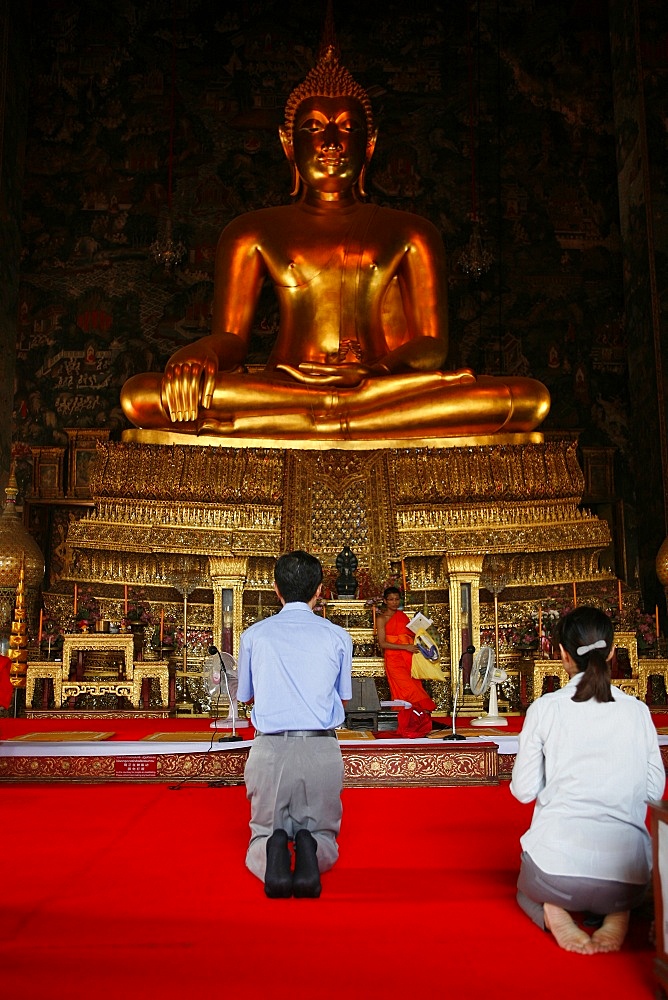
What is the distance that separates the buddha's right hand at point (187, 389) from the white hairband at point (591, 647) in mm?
4283

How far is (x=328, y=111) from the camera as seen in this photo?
716cm

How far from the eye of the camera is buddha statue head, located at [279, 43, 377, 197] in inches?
283

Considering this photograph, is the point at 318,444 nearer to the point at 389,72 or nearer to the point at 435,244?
the point at 435,244

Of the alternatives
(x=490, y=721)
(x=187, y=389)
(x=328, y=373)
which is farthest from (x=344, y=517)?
(x=490, y=721)

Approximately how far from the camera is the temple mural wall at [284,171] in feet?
27.1

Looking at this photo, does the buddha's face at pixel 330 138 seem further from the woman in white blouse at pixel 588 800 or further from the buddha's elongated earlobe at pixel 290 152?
the woman in white blouse at pixel 588 800

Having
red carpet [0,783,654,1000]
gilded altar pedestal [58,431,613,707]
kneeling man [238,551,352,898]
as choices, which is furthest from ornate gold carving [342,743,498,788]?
gilded altar pedestal [58,431,613,707]

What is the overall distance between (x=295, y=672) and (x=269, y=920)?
0.58 metres

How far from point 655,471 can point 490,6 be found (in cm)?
457

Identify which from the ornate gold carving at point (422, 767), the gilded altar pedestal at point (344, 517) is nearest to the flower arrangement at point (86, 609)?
the gilded altar pedestal at point (344, 517)

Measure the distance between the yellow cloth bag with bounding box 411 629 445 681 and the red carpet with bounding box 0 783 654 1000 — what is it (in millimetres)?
1417

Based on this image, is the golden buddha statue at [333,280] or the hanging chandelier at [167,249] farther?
the hanging chandelier at [167,249]

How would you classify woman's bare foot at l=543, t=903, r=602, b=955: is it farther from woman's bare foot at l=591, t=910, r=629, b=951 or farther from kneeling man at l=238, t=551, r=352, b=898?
kneeling man at l=238, t=551, r=352, b=898

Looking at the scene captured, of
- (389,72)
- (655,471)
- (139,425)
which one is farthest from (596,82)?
(139,425)
